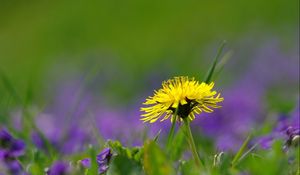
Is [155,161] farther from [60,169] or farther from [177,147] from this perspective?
[177,147]

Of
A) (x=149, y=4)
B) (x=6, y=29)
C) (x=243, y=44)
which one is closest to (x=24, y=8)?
(x=6, y=29)

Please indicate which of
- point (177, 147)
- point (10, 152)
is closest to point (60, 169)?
point (10, 152)

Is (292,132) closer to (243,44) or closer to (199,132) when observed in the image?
(199,132)

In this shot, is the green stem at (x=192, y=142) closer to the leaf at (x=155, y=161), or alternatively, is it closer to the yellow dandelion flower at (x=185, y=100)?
the yellow dandelion flower at (x=185, y=100)

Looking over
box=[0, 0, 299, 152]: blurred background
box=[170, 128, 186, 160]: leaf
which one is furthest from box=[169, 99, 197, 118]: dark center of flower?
box=[0, 0, 299, 152]: blurred background

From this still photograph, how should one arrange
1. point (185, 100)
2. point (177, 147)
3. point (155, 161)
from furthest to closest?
point (177, 147)
point (185, 100)
point (155, 161)

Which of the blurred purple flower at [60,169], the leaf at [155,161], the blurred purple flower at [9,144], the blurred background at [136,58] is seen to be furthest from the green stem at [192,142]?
the blurred background at [136,58]
